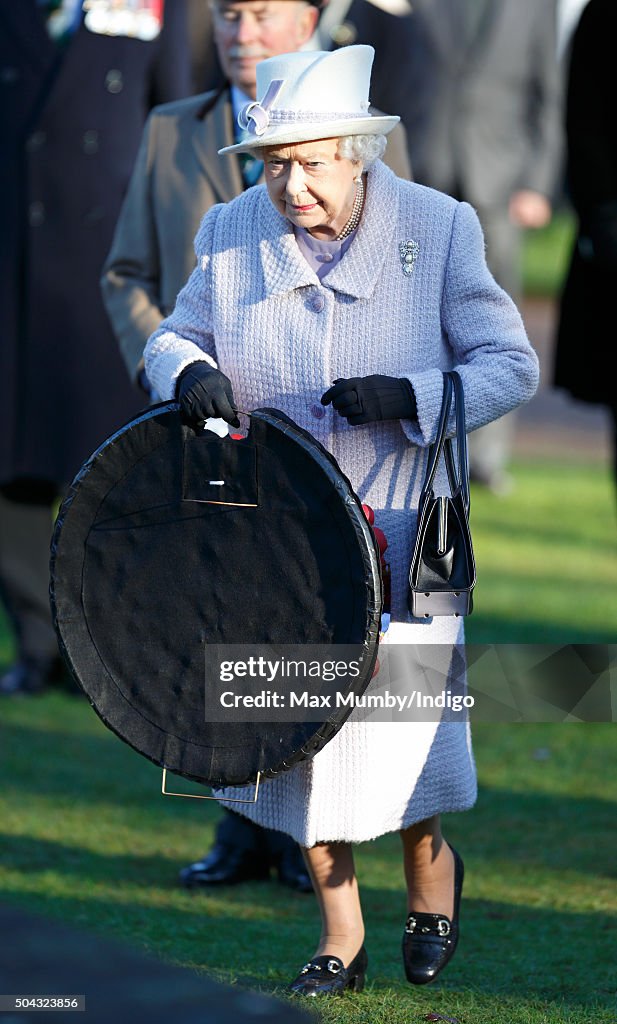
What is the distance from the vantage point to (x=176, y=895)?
15.3 ft

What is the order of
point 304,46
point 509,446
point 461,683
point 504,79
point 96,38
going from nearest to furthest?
1. point 461,683
2. point 304,46
3. point 96,38
4. point 504,79
5. point 509,446

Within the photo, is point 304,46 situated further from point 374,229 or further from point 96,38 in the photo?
point 96,38

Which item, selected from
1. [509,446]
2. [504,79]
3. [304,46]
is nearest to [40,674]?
[304,46]

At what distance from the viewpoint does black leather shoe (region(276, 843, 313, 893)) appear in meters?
4.77

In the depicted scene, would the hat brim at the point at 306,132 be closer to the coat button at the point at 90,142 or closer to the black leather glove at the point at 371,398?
the black leather glove at the point at 371,398

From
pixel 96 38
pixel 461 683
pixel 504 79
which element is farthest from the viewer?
pixel 504 79

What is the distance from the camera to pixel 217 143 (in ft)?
15.3

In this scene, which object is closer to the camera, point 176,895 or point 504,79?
point 176,895

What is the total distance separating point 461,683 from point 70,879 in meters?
1.39

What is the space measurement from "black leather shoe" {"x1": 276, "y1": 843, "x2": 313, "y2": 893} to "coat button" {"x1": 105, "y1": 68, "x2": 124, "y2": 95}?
109 inches

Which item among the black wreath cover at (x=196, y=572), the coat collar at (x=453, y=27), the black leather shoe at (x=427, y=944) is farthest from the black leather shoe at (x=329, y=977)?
the coat collar at (x=453, y=27)

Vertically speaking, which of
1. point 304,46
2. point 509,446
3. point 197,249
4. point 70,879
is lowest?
point 509,446

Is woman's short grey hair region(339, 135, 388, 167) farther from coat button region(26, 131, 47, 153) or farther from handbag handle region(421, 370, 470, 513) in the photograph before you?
coat button region(26, 131, 47, 153)

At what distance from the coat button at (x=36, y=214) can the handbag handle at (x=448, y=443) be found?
10.3ft
